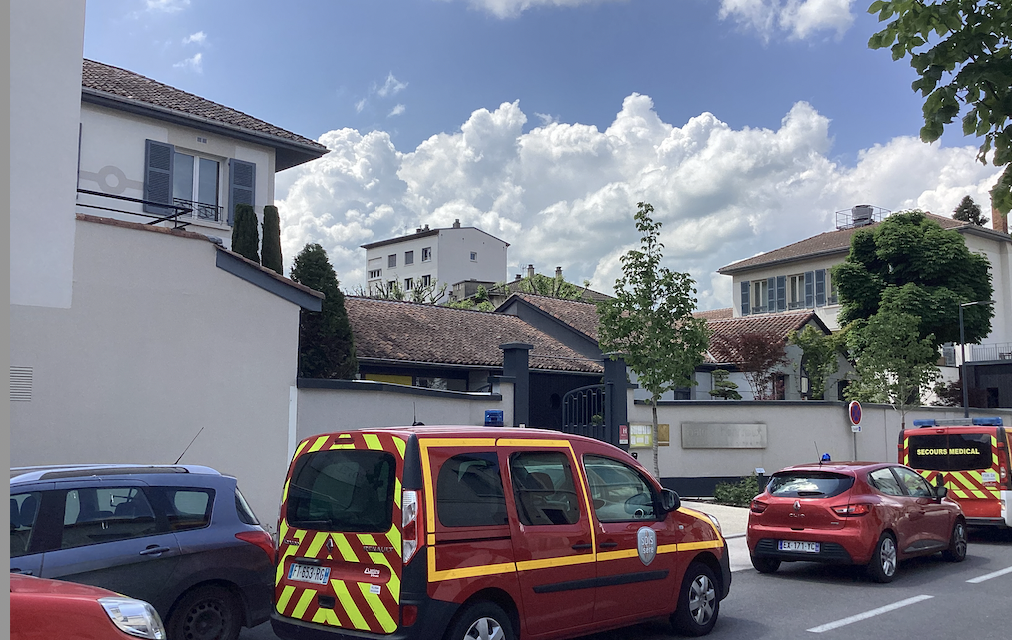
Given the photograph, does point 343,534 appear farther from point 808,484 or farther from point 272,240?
point 272,240

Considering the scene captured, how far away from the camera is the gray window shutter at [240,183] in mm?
21750

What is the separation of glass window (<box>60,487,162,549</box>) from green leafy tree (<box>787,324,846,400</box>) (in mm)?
30135

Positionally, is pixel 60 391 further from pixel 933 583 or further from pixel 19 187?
pixel 933 583

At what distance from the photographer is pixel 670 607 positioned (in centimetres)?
809

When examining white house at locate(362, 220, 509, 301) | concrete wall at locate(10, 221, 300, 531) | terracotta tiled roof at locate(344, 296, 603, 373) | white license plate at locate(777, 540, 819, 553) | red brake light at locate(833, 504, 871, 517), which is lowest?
white license plate at locate(777, 540, 819, 553)

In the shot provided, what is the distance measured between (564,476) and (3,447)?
15.6 feet

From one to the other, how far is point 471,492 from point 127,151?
1682cm

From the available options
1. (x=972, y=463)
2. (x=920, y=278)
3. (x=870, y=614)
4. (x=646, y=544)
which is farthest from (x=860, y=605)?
(x=920, y=278)

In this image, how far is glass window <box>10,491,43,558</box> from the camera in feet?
→ 21.2

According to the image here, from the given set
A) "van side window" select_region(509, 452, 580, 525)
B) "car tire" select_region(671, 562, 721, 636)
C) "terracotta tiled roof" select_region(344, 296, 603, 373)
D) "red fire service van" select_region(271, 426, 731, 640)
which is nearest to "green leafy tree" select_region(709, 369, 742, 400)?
"terracotta tiled roof" select_region(344, 296, 603, 373)

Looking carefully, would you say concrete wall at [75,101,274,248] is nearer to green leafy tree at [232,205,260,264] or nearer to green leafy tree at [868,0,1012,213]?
green leafy tree at [232,205,260,264]

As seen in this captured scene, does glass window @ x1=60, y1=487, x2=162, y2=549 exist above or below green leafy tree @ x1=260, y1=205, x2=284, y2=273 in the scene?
below

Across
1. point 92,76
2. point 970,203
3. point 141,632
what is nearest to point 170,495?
point 141,632

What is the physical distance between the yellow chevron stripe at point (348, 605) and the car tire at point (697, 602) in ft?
10.8
